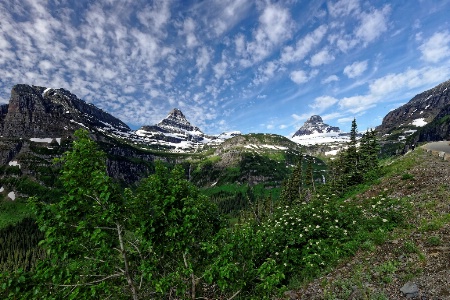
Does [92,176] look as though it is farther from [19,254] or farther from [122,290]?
[19,254]

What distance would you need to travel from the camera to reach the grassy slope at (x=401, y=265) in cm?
1176

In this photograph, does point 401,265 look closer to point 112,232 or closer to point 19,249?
point 112,232

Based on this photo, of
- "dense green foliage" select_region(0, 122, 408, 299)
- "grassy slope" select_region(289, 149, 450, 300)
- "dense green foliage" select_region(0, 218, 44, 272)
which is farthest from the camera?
"dense green foliage" select_region(0, 218, 44, 272)

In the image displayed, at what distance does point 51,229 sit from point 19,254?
234180 millimetres

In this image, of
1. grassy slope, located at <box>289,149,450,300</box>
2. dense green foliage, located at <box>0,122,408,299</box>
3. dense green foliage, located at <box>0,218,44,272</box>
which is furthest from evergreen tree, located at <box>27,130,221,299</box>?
dense green foliage, located at <box>0,218,44,272</box>

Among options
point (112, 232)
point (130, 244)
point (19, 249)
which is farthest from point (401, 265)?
point (19, 249)

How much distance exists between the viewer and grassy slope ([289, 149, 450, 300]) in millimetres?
11763

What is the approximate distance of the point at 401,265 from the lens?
1328 cm

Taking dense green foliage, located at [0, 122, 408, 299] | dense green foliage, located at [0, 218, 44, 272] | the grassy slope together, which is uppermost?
dense green foliage, located at [0, 122, 408, 299]

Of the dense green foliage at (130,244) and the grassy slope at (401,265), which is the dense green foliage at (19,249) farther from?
the grassy slope at (401,265)

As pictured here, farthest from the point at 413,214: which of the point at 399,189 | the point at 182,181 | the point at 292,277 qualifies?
the point at 182,181

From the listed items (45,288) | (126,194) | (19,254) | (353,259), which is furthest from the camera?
(19,254)

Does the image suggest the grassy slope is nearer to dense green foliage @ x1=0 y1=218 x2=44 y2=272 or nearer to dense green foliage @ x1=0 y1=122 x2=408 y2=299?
dense green foliage @ x1=0 y1=122 x2=408 y2=299

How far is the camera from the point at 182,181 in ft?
34.3
